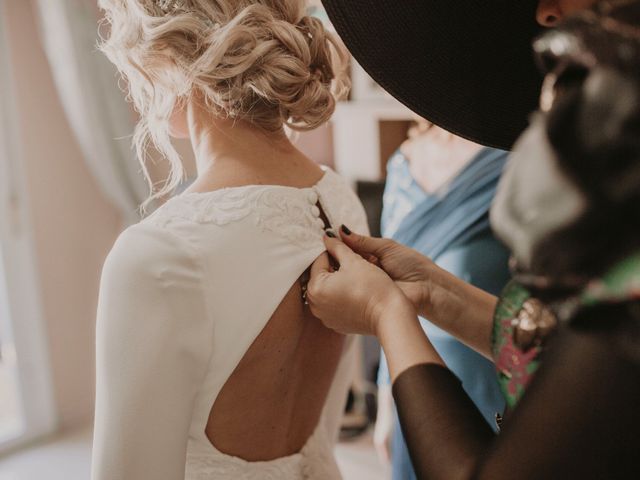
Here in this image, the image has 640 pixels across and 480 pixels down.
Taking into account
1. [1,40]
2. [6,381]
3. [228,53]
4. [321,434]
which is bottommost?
[6,381]

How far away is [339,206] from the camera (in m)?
0.95

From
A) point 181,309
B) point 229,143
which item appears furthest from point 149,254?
point 229,143

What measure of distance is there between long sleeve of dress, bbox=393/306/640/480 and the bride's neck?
0.50 metres

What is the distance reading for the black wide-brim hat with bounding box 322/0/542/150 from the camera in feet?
2.99

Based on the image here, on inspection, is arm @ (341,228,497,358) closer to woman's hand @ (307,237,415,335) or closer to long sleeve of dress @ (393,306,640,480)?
woman's hand @ (307,237,415,335)

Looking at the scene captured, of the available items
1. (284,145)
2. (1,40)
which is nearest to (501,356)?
(284,145)

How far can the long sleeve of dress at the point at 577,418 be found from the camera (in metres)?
0.42

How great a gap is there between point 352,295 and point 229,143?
0.29 metres

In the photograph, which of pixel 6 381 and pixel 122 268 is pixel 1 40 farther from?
pixel 122 268

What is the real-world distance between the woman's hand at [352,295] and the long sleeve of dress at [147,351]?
0.15 meters

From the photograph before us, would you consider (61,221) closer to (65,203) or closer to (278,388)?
(65,203)

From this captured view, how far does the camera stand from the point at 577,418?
1.45 ft

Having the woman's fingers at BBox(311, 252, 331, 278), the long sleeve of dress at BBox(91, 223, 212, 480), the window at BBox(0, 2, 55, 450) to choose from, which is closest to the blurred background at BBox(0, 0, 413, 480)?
the window at BBox(0, 2, 55, 450)

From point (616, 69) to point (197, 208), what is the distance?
52cm
